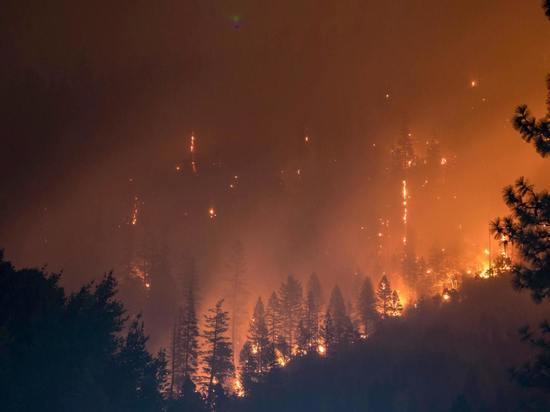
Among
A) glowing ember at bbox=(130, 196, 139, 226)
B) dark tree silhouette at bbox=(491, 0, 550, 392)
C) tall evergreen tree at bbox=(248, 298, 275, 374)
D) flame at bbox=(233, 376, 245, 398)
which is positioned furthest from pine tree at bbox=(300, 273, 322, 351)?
glowing ember at bbox=(130, 196, 139, 226)

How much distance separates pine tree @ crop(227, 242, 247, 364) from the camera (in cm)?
8919

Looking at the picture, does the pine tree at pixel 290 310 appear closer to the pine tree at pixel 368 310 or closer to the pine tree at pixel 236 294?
the pine tree at pixel 368 310

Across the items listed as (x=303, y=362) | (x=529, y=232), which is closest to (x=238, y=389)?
(x=303, y=362)

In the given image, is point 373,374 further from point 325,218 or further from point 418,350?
point 325,218

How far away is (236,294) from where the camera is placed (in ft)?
316

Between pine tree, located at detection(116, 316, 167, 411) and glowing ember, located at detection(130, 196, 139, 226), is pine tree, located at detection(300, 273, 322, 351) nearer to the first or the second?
pine tree, located at detection(116, 316, 167, 411)

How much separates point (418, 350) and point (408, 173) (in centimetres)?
12216

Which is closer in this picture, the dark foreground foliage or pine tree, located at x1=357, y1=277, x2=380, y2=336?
the dark foreground foliage

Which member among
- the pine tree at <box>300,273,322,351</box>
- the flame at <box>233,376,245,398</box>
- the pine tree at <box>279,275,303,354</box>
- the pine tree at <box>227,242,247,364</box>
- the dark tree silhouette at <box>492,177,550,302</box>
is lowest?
the dark tree silhouette at <box>492,177,550,302</box>

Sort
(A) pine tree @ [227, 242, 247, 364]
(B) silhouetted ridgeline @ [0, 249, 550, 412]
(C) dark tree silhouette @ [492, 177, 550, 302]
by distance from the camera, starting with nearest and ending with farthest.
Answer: (C) dark tree silhouette @ [492, 177, 550, 302] < (B) silhouetted ridgeline @ [0, 249, 550, 412] < (A) pine tree @ [227, 242, 247, 364]

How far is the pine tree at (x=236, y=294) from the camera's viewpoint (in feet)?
293

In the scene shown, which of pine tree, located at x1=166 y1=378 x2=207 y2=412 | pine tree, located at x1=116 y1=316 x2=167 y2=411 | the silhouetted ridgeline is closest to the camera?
the silhouetted ridgeline

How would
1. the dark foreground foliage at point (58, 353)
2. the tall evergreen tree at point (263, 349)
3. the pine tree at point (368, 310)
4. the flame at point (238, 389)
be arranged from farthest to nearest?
the pine tree at point (368, 310) → the flame at point (238, 389) → the tall evergreen tree at point (263, 349) → the dark foreground foliage at point (58, 353)

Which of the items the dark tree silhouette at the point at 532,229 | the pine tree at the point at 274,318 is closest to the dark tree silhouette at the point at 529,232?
the dark tree silhouette at the point at 532,229
